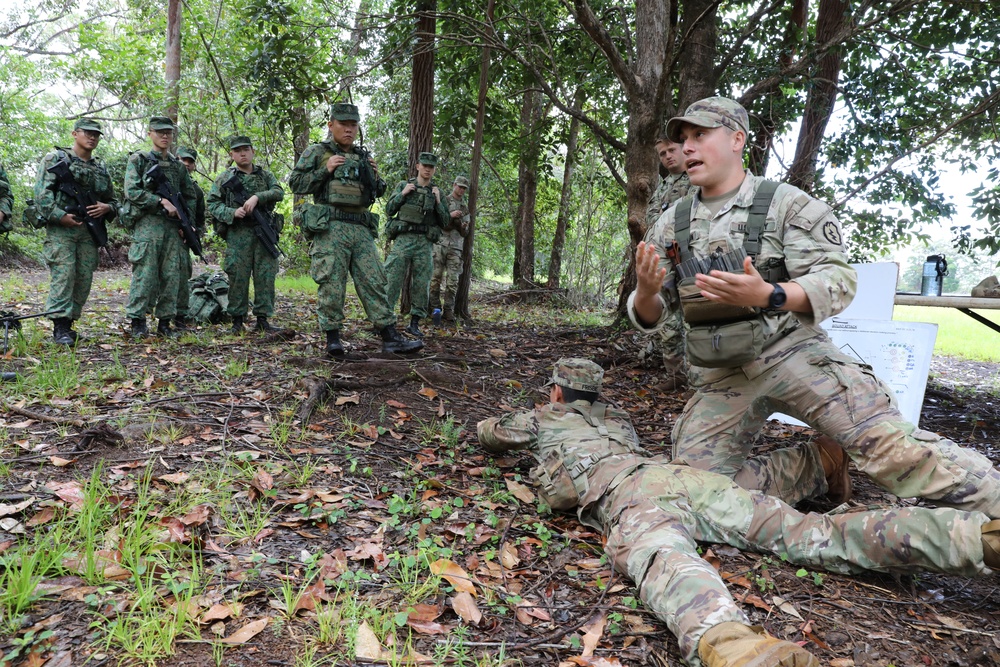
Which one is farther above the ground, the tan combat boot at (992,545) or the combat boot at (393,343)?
the combat boot at (393,343)

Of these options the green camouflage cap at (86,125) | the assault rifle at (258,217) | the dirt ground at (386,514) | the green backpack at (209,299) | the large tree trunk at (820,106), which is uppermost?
the large tree trunk at (820,106)

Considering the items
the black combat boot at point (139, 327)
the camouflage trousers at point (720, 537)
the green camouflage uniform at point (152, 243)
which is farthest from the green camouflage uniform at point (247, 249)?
the camouflage trousers at point (720, 537)

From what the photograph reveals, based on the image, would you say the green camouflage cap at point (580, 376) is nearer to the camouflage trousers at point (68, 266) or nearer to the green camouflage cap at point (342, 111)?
the green camouflage cap at point (342, 111)

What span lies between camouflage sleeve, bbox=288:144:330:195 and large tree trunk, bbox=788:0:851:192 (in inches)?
188

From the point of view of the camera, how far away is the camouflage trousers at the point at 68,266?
18.2 feet

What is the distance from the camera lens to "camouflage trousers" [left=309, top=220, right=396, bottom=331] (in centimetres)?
526

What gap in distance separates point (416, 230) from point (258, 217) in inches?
73.2

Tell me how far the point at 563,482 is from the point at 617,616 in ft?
2.66

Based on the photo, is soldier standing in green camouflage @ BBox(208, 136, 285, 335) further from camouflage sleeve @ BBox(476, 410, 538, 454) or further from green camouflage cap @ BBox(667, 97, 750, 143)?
green camouflage cap @ BBox(667, 97, 750, 143)

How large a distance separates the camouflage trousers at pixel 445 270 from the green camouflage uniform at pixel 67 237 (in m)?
4.01

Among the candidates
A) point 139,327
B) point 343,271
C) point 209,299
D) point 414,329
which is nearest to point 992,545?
point 343,271

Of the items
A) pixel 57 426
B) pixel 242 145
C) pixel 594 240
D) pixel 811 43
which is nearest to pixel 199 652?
pixel 57 426

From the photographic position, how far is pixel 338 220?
17.5ft

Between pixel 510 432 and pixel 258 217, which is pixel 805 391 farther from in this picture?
pixel 258 217
